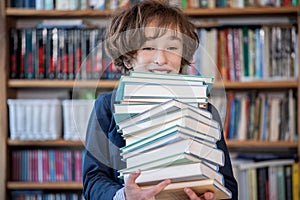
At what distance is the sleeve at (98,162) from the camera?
3.05ft

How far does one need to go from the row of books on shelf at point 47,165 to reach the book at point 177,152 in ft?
5.63

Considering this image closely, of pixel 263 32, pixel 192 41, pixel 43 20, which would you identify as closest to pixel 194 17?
pixel 263 32

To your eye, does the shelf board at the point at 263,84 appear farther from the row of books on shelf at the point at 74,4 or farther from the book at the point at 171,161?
the book at the point at 171,161

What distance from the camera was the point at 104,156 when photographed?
0.90 m

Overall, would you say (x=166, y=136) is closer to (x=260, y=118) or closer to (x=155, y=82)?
(x=155, y=82)

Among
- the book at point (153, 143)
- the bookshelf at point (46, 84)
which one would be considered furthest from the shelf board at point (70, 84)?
the book at point (153, 143)

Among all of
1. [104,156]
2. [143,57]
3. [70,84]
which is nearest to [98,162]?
[104,156]

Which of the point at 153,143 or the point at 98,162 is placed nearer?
the point at 153,143

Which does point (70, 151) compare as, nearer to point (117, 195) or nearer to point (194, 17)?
point (194, 17)

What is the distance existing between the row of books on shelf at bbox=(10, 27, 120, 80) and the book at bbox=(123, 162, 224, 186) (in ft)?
5.63

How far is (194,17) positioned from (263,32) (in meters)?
0.33

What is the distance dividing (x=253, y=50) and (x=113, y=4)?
25.9 inches

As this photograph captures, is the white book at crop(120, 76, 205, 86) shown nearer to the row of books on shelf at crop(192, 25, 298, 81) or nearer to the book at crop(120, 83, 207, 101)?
the book at crop(120, 83, 207, 101)

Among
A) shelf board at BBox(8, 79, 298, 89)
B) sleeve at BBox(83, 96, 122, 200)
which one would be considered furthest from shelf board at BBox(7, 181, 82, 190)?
sleeve at BBox(83, 96, 122, 200)
